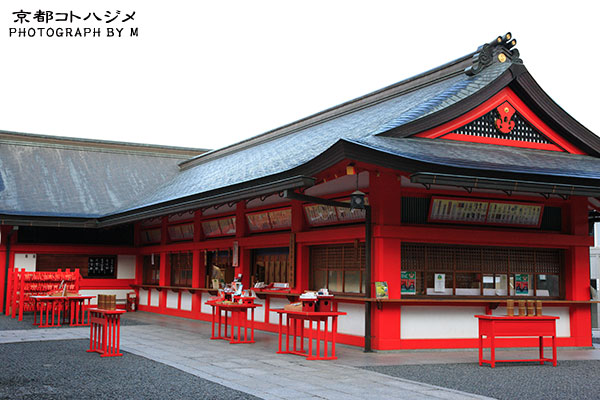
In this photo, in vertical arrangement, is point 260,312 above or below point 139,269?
below

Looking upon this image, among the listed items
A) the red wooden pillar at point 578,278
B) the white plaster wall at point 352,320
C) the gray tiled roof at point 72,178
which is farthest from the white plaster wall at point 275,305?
the gray tiled roof at point 72,178

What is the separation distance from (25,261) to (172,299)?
494 cm

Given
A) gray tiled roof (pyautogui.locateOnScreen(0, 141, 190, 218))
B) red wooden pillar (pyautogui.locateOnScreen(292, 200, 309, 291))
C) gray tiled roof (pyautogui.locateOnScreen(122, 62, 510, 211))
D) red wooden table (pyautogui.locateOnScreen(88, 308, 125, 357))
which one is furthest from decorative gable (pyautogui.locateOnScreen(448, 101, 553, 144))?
gray tiled roof (pyautogui.locateOnScreen(0, 141, 190, 218))

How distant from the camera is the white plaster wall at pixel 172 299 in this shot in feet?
64.9

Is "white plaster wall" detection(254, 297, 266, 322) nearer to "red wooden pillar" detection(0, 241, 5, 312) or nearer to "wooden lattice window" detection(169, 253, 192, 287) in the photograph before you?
"wooden lattice window" detection(169, 253, 192, 287)

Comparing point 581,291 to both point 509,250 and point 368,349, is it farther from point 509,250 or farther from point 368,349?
point 368,349

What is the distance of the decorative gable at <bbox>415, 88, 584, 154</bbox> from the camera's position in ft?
42.2

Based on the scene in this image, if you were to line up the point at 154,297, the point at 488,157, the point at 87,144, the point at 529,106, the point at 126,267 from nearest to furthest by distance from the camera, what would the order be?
1. the point at 488,157
2. the point at 529,106
3. the point at 154,297
4. the point at 126,267
5. the point at 87,144

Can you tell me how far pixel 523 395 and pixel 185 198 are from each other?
9.81m

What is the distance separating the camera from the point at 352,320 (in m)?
12.6

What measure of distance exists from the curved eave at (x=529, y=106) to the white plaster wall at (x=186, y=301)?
9.11 m

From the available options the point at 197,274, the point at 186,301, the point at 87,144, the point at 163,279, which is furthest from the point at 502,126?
the point at 87,144

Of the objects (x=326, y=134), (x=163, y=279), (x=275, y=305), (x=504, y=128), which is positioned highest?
(x=326, y=134)

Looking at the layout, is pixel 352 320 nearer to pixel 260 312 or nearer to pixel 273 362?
pixel 273 362
